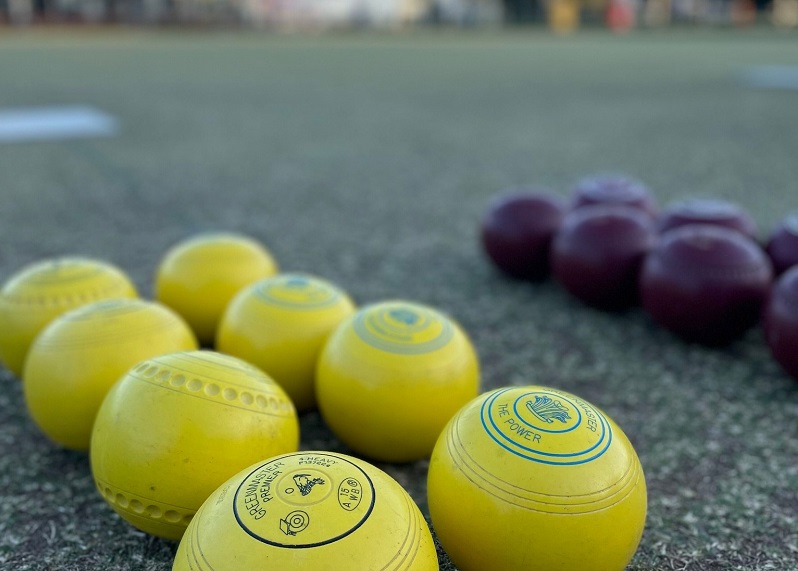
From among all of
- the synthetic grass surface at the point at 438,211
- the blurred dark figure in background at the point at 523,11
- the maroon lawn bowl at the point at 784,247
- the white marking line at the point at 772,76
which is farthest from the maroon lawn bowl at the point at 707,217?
the blurred dark figure in background at the point at 523,11

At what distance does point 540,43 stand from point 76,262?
25196 mm

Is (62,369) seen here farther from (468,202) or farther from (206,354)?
(468,202)

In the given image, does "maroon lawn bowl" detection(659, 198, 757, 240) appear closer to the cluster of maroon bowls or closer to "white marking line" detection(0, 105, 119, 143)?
the cluster of maroon bowls

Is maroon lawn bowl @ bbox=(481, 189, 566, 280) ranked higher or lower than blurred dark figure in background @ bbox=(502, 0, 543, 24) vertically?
higher

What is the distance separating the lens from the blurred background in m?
35.7

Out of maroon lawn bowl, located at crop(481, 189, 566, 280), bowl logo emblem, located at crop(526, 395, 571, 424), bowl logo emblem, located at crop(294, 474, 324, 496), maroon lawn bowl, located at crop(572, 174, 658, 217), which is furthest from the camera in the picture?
maroon lawn bowl, located at crop(572, 174, 658, 217)

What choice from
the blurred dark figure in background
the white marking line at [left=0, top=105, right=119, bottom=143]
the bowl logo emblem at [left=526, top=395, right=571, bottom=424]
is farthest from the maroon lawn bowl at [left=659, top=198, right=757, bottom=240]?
the blurred dark figure in background

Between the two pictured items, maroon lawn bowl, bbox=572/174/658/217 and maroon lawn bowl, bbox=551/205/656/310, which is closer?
maroon lawn bowl, bbox=551/205/656/310

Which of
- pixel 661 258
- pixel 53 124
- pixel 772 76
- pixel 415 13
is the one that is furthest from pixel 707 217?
pixel 415 13

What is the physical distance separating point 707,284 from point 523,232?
3.25ft

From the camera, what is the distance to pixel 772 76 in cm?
1380

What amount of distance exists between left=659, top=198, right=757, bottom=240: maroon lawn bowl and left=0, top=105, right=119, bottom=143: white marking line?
6.01 metres

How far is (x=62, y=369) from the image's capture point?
2320 millimetres

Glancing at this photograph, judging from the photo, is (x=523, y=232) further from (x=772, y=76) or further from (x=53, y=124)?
(x=772, y=76)
